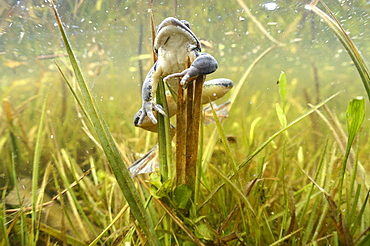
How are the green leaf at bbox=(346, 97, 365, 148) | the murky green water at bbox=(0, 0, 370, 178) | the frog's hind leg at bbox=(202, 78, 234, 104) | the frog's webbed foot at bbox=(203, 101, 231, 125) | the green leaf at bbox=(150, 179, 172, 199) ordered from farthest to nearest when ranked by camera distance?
1. the murky green water at bbox=(0, 0, 370, 178)
2. the frog's webbed foot at bbox=(203, 101, 231, 125)
3. the frog's hind leg at bbox=(202, 78, 234, 104)
4. the green leaf at bbox=(150, 179, 172, 199)
5. the green leaf at bbox=(346, 97, 365, 148)

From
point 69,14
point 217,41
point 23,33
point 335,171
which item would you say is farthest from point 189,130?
point 217,41

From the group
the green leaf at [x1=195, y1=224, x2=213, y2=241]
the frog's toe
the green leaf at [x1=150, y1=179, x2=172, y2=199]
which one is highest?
the frog's toe

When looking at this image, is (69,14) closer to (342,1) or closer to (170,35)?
(170,35)

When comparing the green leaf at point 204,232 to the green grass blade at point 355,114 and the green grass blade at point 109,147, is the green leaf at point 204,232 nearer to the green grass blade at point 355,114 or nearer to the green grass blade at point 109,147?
the green grass blade at point 109,147

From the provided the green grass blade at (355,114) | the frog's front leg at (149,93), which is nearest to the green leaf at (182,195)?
the frog's front leg at (149,93)

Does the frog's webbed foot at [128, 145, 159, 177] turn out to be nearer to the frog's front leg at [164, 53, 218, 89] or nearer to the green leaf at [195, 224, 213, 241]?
the green leaf at [195, 224, 213, 241]

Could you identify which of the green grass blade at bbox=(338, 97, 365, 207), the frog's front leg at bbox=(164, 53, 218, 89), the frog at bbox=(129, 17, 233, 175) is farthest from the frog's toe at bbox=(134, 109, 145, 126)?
the green grass blade at bbox=(338, 97, 365, 207)
